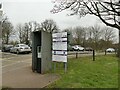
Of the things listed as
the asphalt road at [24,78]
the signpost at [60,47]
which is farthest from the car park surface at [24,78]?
the signpost at [60,47]

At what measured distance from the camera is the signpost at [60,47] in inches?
529

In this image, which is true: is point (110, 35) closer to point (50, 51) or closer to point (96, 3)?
point (96, 3)

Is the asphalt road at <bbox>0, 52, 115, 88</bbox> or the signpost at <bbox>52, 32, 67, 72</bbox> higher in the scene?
the signpost at <bbox>52, 32, 67, 72</bbox>

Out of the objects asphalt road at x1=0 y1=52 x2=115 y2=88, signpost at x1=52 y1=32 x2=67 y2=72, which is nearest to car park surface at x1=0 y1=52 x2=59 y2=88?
asphalt road at x1=0 y1=52 x2=115 y2=88

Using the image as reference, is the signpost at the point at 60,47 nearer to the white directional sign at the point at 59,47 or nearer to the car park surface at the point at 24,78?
the white directional sign at the point at 59,47

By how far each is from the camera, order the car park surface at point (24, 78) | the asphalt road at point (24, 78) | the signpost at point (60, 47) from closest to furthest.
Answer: the car park surface at point (24, 78) < the asphalt road at point (24, 78) < the signpost at point (60, 47)

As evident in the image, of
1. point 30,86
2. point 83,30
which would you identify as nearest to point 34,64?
point 30,86

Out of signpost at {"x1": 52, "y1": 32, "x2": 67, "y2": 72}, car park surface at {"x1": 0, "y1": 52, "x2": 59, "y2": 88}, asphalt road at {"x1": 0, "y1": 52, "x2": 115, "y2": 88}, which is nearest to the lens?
car park surface at {"x1": 0, "y1": 52, "x2": 59, "y2": 88}

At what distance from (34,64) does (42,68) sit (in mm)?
1413

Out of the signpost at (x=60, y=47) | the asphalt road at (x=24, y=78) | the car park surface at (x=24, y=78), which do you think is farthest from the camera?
the signpost at (x=60, y=47)

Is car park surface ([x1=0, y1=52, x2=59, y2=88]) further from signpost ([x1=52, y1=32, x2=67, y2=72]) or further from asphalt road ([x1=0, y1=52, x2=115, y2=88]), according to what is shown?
signpost ([x1=52, y1=32, x2=67, y2=72])

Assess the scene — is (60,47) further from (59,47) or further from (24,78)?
(24,78)

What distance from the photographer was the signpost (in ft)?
44.1

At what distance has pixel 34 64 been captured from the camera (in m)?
14.8
